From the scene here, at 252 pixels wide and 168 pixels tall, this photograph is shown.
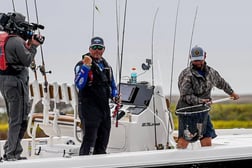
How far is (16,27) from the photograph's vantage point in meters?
6.76

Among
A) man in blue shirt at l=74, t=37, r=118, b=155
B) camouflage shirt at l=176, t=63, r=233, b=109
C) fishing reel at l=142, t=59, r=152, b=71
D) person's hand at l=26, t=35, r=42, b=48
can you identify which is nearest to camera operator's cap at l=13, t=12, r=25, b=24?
person's hand at l=26, t=35, r=42, b=48

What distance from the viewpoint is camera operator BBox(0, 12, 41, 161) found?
264 inches

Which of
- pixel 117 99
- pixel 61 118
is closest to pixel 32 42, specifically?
pixel 117 99

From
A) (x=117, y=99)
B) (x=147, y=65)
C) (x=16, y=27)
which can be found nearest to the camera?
(x=16, y=27)

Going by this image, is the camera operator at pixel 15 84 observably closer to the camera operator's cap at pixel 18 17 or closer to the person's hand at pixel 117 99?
the camera operator's cap at pixel 18 17

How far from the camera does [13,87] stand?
22.2 feet

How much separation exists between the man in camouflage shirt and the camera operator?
1.46 metres

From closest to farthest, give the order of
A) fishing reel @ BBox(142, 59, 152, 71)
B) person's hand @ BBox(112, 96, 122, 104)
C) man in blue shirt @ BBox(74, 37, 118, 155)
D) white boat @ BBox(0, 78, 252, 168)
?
1. man in blue shirt @ BBox(74, 37, 118, 155)
2. white boat @ BBox(0, 78, 252, 168)
3. person's hand @ BBox(112, 96, 122, 104)
4. fishing reel @ BBox(142, 59, 152, 71)

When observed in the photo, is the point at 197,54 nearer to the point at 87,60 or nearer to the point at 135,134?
the point at 87,60

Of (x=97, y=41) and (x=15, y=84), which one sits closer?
(x=15, y=84)

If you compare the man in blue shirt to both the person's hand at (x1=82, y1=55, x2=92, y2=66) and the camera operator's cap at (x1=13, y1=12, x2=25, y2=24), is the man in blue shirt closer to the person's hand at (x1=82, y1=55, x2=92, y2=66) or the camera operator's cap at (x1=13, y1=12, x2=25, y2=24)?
the person's hand at (x1=82, y1=55, x2=92, y2=66)

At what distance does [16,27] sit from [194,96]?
1803 millimetres

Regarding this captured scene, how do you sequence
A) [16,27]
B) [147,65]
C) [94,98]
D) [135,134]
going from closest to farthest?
[16,27], [94,98], [135,134], [147,65]

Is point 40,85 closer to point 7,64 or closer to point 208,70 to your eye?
point 7,64
